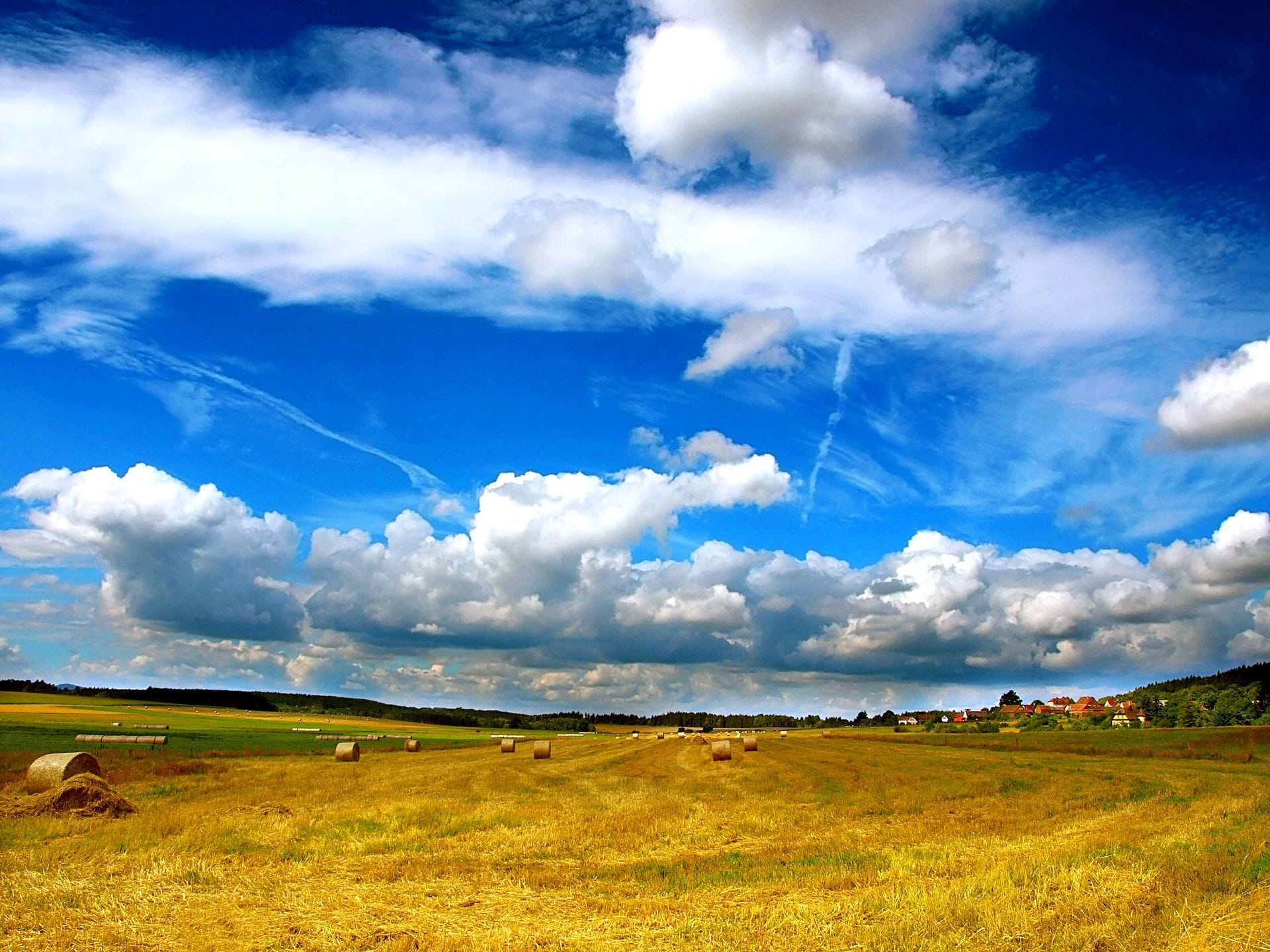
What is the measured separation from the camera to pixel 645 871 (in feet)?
46.0

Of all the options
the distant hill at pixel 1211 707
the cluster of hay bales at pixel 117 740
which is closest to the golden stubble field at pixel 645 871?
the cluster of hay bales at pixel 117 740

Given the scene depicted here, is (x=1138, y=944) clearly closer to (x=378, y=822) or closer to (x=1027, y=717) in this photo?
(x=378, y=822)

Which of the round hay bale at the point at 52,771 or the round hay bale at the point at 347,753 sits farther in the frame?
the round hay bale at the point at 347,753

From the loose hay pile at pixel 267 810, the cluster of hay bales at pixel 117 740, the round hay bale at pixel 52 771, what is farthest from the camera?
the cluster of hay bales at pixel 117 740

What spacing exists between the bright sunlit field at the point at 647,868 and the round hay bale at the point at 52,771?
201 centimetres

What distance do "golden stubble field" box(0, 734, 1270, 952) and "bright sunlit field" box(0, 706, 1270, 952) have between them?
6 cm

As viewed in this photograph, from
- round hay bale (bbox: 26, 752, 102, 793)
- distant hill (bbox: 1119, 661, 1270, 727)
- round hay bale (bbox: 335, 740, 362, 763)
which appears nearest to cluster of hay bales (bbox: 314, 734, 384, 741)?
round hay bale (bbox: 335, 740, 362, 763)

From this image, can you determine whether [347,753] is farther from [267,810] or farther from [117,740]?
[117,740]

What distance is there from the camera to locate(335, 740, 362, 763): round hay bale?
4472 cm

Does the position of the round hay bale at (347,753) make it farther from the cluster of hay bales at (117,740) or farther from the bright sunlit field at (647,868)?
the cluster of hay bales at (117,740)

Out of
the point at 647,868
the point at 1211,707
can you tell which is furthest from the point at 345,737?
the point at 1211,707

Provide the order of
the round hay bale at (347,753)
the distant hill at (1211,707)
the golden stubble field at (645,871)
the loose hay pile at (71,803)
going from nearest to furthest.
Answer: the golden stubble field at (645,871) → the loose hay pile at (71,803) → the round hay bale at (347,753) → the distant hill at (1211,707)

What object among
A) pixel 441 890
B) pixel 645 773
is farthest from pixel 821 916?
pixel 645 773

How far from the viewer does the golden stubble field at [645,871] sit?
1004 centimetres
